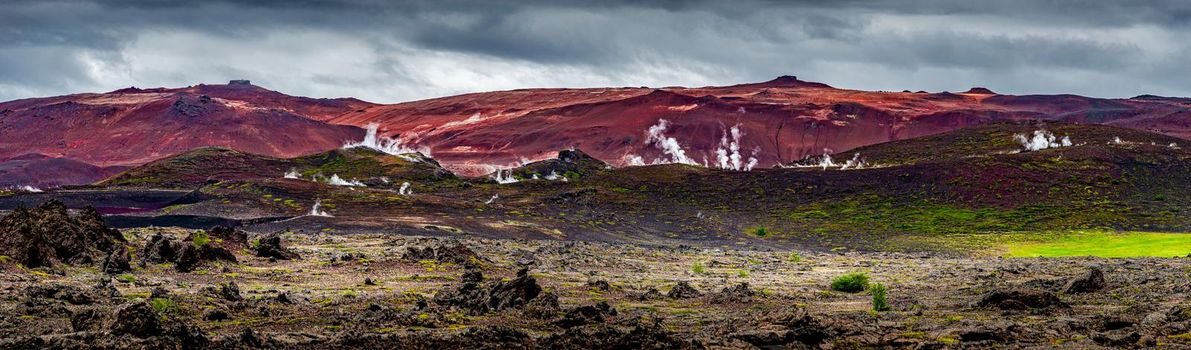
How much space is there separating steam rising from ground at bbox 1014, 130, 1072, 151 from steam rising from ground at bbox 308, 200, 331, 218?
71605 mm

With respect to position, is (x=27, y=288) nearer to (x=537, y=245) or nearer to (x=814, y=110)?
(x=537, y=245)

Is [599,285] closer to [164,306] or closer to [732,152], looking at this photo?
[164,306]

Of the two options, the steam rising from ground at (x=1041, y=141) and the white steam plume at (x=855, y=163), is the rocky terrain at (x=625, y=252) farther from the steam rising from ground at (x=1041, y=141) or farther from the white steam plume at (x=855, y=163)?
the white steam plume at (x=855, y=163)

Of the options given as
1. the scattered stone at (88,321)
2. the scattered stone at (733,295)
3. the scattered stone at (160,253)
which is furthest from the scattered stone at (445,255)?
the scattered stone at (88,321)

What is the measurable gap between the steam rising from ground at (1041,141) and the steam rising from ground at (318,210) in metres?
71.6

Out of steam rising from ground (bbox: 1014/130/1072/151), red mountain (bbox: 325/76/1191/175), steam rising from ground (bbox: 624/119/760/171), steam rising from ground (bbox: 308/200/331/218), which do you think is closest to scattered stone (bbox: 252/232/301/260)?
steam rising from ground (bbox: 308/200/331/218)

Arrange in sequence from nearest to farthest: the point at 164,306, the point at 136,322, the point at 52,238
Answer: the point at 136,322 → the point at 164,306 → the point at 52,238

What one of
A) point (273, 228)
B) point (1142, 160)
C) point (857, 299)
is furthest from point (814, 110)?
point (857, 299)

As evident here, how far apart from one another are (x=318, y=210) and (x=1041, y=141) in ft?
250

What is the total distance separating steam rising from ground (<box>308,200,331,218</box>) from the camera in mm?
84619

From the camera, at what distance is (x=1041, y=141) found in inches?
4897

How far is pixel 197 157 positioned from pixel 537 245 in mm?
75712

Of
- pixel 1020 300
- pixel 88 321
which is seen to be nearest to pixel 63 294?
pixel 88 321

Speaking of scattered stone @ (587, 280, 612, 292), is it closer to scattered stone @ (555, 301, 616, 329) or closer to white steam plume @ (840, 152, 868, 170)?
scattered stone @ (555, 301, 616, 329)
